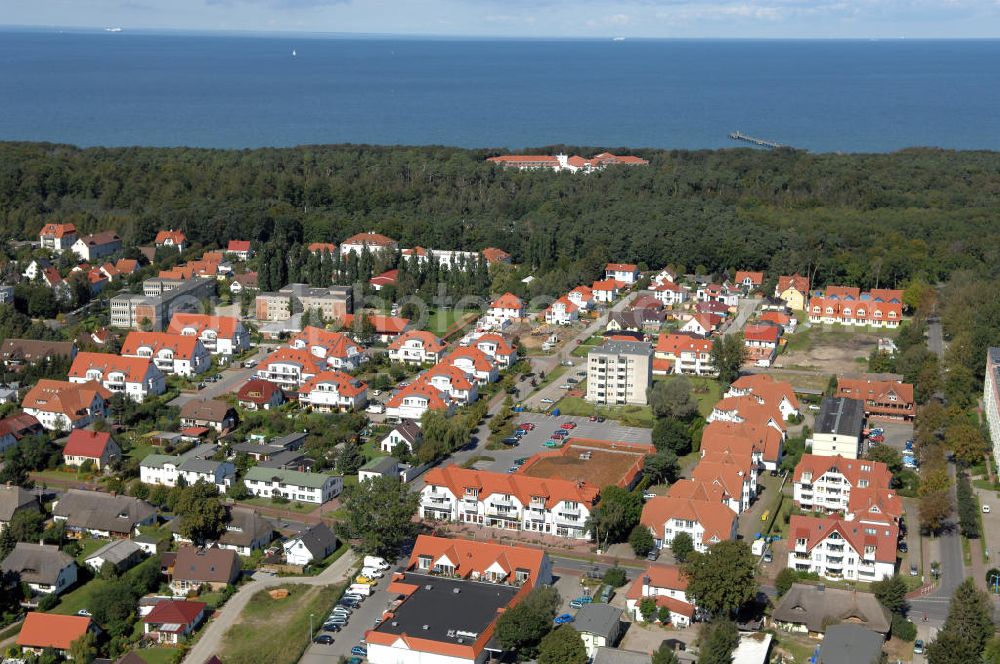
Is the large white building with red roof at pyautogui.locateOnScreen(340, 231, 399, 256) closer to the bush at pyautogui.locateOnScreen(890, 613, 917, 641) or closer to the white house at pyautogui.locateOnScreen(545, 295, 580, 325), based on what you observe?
the white house at pyautogui.locateOnScreen(545, 295, 580, 325)

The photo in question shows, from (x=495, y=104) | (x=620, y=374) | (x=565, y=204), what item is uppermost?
(x=495, y=104)

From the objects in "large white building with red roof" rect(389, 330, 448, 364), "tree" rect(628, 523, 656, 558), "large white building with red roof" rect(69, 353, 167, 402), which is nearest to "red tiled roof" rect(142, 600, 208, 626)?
"tree" rect(628, 523, 656, 558)

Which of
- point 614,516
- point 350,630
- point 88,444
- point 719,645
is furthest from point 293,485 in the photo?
point 719,645

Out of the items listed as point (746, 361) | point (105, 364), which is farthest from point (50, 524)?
point (746, 361)

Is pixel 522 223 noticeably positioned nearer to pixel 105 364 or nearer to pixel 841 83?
pixel 105 364

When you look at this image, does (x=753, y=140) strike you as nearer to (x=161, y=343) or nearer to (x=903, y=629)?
(x=161, y=343)

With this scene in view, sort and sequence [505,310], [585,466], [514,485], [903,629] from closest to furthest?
[903,629], [514,485], [585,466], [505,310]

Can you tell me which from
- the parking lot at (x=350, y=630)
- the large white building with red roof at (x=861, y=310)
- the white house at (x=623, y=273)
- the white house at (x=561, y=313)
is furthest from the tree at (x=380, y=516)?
the white house at (x=623, y=273)
